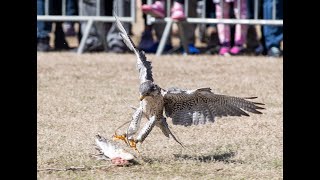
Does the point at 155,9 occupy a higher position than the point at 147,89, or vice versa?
the point at 155,9

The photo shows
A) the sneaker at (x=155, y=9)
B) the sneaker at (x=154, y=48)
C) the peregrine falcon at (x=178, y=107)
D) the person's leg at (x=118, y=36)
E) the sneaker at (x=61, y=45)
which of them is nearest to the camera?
the peregrine falcon at (x=178, y=107)

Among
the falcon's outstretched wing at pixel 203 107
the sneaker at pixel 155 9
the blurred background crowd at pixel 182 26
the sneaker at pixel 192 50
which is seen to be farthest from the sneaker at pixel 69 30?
the falcon's outstretched wing at pixel 203 107

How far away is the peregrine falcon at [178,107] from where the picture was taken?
7.14 m

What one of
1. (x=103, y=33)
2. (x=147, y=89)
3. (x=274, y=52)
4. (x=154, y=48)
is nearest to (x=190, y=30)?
(x=154, y=48)

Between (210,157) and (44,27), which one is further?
(44,27)

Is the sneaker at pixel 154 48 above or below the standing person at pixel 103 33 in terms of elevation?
below

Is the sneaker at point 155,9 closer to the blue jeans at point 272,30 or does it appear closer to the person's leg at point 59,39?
the blue jeans at point 272,30

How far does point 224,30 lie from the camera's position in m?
13.2

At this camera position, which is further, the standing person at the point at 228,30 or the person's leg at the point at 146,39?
the person's leg at the point at 146,39

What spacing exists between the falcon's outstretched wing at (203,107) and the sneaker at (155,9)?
18.6 ft

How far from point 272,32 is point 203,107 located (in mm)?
5959

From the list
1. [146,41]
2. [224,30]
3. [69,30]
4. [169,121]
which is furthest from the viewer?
[69,30]

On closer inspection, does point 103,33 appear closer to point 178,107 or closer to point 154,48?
point 154,48

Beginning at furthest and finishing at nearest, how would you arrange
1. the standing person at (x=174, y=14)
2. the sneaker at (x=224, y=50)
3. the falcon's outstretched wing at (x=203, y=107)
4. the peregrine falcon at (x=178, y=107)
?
the sneaker at (x=224, y=50) < the standing person at (x=174, y=14) < the falcon's outstretched wing at (x=203, y=107) < the peregrine falcon at (x=178, y=107)
